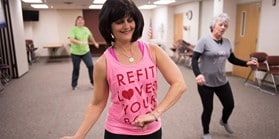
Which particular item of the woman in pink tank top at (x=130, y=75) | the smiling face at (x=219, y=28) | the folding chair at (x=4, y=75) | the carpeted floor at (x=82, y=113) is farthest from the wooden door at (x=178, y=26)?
the woman in pink tank top at (x=130, y=75)

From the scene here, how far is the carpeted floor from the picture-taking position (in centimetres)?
319

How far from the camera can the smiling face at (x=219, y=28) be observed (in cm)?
245

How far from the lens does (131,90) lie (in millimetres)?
1060

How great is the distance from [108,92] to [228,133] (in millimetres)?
2366

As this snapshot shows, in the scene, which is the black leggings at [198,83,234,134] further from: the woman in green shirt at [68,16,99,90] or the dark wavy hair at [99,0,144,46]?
the woman in green shirt at [68,16,99,90]

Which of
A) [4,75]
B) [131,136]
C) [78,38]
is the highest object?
[78,38]

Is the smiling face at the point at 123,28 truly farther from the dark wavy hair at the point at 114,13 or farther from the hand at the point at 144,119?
the hand at the point at 144,119

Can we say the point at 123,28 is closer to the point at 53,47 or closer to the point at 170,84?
the point at 170,84

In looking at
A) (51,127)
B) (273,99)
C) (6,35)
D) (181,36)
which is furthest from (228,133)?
(181,36)

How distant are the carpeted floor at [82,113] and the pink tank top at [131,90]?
80.9 inches

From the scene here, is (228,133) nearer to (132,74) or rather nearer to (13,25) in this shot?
(132,74)

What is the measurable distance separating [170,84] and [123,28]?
0.32 metres

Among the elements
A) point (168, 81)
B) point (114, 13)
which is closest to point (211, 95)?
point (168, 81)

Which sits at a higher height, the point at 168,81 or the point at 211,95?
the point at 168,81
